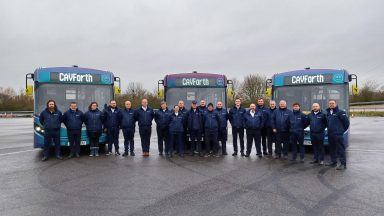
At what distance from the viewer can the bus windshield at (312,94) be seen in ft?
38.5

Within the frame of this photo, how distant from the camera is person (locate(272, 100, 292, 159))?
10.2 meters

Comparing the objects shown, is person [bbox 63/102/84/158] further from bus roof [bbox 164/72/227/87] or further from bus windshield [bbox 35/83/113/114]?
bus roof [bbox 164/72/227/87]

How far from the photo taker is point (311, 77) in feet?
40.2

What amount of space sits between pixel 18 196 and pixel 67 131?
4.63m

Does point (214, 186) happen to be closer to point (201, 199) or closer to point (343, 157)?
point (201, 199)

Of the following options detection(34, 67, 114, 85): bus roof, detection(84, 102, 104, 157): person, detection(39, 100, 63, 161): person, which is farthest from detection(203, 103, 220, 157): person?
detection(39, 100, 63, 161): person

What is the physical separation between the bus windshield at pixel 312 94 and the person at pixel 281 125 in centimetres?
192

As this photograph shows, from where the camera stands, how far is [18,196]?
20.6 feet

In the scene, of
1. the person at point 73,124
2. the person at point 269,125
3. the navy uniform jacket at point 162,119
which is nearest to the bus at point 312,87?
the person at point 269,125

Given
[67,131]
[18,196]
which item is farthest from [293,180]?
[67,131]

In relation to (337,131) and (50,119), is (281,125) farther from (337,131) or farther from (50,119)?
(50,119)

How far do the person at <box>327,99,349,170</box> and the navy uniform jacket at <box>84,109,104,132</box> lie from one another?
6.59 meters

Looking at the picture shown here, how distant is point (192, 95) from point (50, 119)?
505 centimetres

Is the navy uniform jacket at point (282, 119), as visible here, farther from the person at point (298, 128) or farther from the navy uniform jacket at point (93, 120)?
the navy uniform jacket at point (93, 120)
